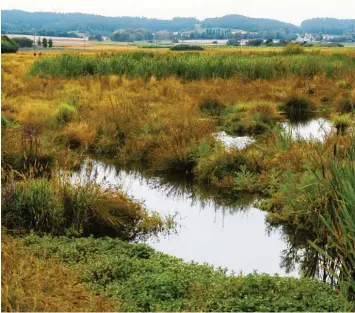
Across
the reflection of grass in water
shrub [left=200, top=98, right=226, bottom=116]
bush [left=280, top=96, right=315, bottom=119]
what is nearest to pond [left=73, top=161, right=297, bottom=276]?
the reflection of grass in water

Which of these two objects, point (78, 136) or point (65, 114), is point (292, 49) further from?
point (78, 136)

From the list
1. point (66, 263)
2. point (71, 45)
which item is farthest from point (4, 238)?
point (71, 45)

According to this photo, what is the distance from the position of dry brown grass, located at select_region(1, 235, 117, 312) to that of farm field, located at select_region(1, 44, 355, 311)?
21 mm

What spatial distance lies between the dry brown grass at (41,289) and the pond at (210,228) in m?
1.91

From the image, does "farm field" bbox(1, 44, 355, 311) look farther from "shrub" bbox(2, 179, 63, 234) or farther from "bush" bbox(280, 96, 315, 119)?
"bush" bbox(280, 96, 315, 119)

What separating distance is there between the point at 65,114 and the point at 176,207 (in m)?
7.22

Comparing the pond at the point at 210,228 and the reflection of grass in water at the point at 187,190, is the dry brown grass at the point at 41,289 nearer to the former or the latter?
the pond at the point at 210,228

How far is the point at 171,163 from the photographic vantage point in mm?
12016

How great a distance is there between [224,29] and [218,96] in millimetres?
42052

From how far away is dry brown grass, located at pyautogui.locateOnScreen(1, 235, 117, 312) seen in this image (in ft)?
14.7

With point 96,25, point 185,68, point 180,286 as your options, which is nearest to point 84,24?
point 96,25

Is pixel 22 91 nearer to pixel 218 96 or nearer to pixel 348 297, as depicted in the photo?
pixel 218 96

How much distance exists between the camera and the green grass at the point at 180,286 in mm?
5508

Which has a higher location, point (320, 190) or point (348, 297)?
point (320, 190)
